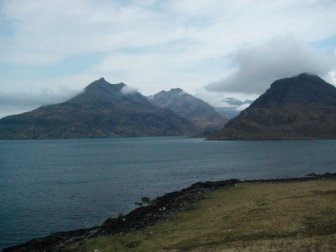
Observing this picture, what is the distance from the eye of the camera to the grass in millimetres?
34844

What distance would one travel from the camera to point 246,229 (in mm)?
40562

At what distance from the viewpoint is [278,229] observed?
3916 centimetres

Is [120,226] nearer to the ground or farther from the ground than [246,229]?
nearer to the ground

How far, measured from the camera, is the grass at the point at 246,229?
34.8 meters

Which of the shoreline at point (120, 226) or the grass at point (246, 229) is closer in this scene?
the grass at point (246, 229)

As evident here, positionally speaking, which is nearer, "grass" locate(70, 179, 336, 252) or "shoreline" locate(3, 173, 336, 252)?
"grass" locate(70, 179, 336, 252)

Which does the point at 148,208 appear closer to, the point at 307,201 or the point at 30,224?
the point at 30,224

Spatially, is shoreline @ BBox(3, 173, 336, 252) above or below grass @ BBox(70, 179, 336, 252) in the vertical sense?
below

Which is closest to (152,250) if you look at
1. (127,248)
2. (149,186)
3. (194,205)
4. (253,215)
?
(127,248)

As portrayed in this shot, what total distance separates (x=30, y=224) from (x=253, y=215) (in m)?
32.9

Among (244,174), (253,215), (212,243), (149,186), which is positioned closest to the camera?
(212,243)

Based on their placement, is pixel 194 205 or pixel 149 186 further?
pixel 149 186

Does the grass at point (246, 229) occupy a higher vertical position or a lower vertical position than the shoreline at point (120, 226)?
higher

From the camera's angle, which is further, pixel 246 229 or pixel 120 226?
pixel 120 226
